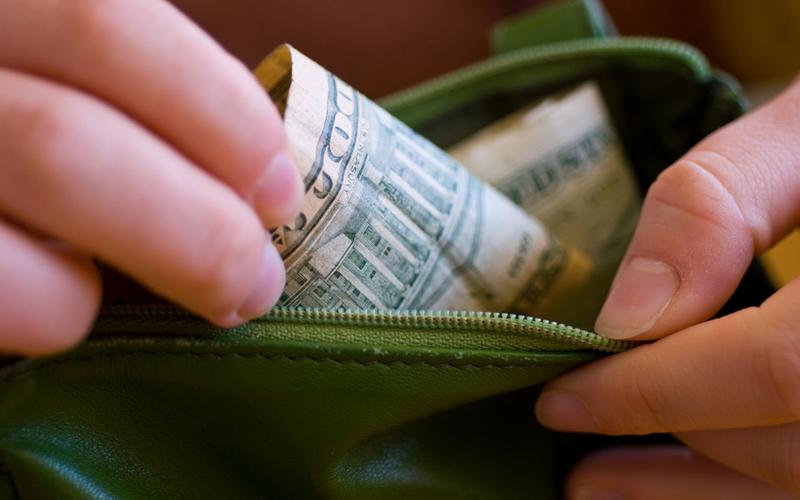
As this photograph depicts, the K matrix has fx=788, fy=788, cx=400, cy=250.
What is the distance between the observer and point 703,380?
418 millimetres

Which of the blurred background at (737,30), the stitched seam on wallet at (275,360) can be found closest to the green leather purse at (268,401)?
the stitched seam on wallet at (275,360)

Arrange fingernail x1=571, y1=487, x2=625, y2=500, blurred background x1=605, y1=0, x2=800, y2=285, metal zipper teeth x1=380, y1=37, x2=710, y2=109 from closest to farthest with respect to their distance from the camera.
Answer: fingernail x1=571, y1=487, x2=625, y2=500 < metal zipper teeth x1=380, y1=37, x2=710, y2=109 < blurred background x1=605, y1=0, x2=800, y2=285

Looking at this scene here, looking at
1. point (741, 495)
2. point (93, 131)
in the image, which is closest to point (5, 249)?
point (93, 131)

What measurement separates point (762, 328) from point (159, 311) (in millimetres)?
317

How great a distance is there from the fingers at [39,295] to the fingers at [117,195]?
0.6 inches

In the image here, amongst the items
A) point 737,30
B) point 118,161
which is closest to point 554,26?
point 118,161

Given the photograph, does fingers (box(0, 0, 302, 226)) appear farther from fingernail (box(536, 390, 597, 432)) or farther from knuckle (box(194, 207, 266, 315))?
fingernail (box(536, 390, 597, 432))

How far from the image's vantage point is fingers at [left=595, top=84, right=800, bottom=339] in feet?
1.47

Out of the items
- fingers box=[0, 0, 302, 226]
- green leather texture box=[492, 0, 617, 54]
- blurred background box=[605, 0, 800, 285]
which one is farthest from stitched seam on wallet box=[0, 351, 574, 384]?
blurred background box=[605, 0, 800, 285]

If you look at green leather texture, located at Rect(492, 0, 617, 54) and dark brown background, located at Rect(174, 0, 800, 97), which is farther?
dark brown background, located at Rect(174, 0, 800, 97)

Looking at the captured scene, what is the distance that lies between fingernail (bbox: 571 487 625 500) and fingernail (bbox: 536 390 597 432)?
2.7 inches

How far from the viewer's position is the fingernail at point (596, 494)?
0.51 m

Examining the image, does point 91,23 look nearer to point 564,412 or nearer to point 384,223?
point 384,223

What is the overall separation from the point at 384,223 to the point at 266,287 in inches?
4.8
